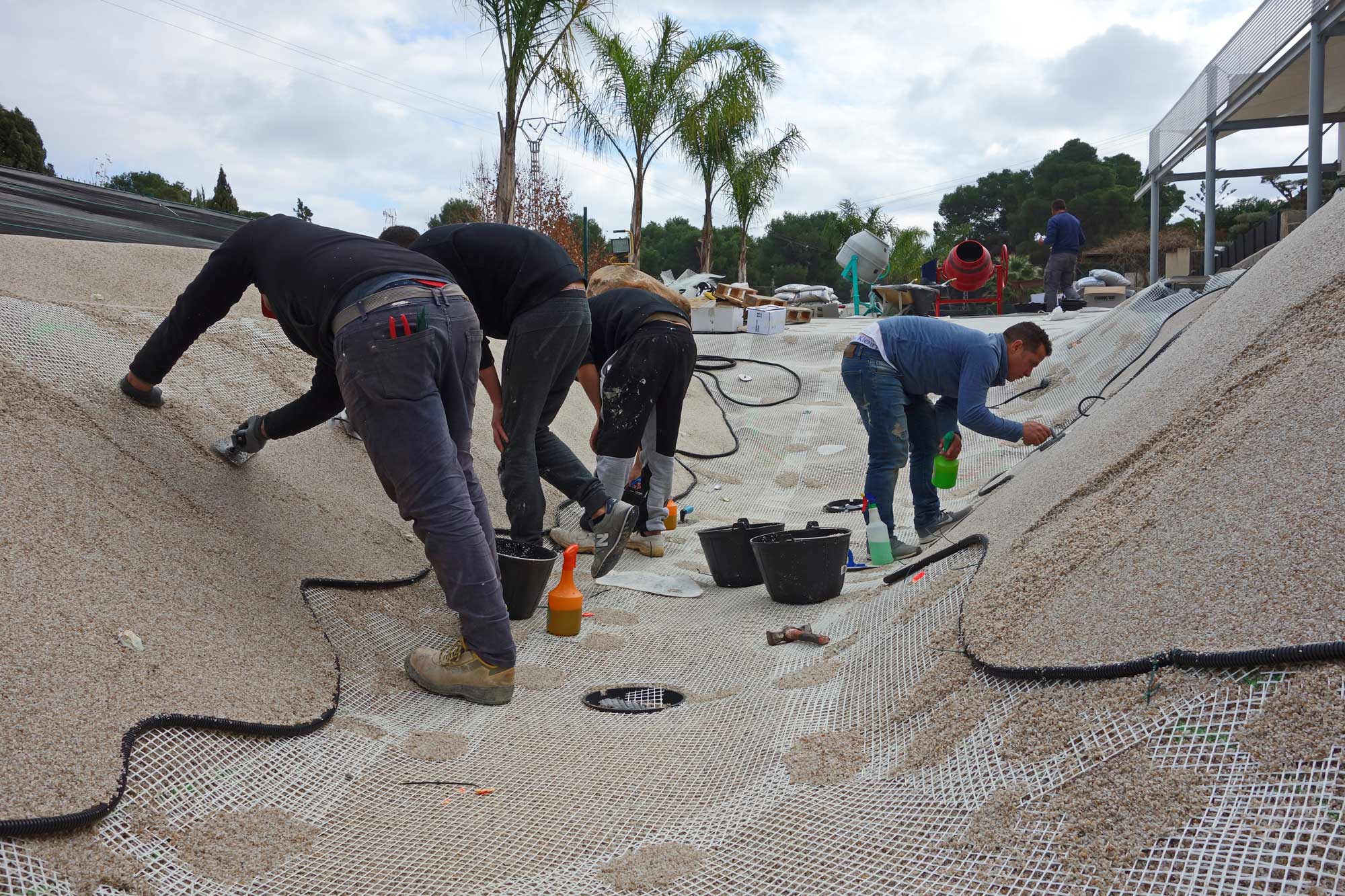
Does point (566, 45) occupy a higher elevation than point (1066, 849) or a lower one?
higher

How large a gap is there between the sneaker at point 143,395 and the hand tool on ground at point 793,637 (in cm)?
204

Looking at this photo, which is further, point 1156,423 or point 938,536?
point 938,536

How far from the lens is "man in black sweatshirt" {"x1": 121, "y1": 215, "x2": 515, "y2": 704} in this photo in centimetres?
197

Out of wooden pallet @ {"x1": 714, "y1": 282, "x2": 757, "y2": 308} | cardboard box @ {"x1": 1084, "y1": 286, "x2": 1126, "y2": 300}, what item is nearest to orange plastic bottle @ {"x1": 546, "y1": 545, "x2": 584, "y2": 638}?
wooden pallet @ {"x1": 714, "y1": 282, "x2": 757, "y2": 308}

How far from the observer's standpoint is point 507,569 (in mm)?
2768

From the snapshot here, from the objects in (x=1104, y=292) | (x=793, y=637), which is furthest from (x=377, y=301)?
(x=1104, y=292)

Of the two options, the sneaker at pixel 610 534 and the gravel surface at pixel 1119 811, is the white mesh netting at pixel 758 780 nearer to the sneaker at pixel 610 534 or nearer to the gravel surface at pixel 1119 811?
the gravel surface at pixel 1119 811

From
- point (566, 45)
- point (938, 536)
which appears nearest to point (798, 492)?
point (938, 536)

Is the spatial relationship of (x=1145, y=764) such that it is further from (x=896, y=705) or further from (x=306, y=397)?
(x=306, y=397)

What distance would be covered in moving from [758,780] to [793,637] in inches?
36.9

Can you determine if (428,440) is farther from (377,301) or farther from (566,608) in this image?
(566,608)

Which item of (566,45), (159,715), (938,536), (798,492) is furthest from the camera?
(566,45)

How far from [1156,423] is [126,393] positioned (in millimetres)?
3118

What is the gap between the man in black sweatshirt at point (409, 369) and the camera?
6.45 ft
